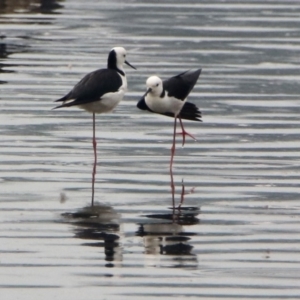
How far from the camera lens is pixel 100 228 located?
9.16 meters

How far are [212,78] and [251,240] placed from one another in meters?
8.12

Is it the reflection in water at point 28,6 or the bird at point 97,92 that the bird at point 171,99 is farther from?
the reflection in water at point 28,6

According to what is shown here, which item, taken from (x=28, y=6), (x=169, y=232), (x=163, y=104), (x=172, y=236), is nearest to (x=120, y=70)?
(x=163, y=104)

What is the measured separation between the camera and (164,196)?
10.2 metres

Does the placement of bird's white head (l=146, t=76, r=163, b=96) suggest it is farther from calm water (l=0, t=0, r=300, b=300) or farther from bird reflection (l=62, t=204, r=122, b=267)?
bird reflection (l=62, t=204, r=122, b=267)

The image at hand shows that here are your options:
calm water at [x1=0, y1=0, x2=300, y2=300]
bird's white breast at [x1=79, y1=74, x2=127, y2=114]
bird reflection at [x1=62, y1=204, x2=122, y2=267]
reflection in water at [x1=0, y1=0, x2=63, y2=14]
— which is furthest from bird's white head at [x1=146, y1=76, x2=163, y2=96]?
reflection in water at [x1=0, y1=0, x2=63, y2=14]

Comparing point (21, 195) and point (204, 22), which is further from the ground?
point (21, 195)

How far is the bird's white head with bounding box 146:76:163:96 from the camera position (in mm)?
11922

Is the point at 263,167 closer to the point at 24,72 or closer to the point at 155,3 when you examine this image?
the point at 24,72

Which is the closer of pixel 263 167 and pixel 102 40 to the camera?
pixel 263 167

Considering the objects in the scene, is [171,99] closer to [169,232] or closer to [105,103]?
[105,103]

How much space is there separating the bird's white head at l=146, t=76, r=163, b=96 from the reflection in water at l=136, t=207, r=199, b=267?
2403mm

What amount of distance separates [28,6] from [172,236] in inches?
650

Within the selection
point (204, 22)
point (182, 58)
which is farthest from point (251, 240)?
point (204, 22)
